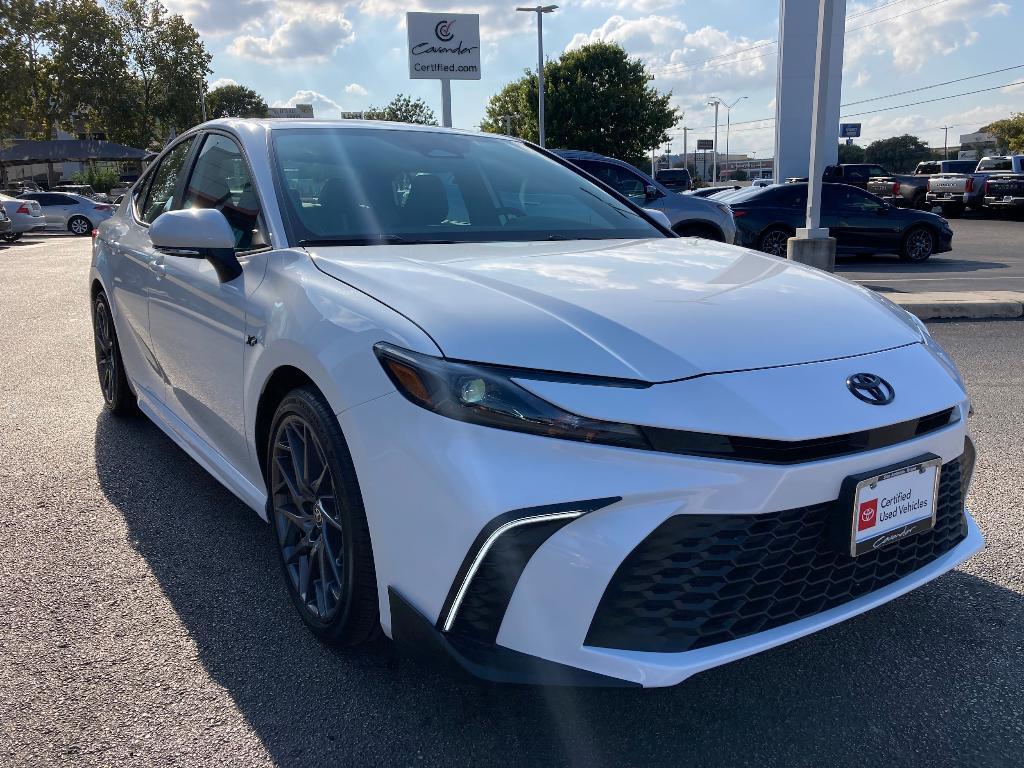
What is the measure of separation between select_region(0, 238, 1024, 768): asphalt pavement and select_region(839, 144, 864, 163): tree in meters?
106

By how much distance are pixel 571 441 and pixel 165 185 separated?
3.16 metres

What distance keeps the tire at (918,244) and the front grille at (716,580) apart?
14.2m

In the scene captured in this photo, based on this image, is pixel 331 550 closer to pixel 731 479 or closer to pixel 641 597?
pixel 641 597

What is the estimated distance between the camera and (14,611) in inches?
112

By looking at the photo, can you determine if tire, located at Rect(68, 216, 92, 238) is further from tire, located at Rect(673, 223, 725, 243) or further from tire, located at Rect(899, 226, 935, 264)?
tire, located at Rect(899, 226, 935, 264)

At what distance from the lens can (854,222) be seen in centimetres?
1455

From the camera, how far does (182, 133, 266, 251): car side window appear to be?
304cm

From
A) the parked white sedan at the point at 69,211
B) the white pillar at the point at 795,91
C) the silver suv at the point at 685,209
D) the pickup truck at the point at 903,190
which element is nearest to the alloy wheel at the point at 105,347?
the silver suv at the point at 685,209

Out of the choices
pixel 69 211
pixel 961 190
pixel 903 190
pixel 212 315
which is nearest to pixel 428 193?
pixel 212 315

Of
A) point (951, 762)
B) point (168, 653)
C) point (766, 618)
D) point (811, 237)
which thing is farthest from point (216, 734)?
point (811, 237)

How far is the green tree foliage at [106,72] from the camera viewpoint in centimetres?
5741

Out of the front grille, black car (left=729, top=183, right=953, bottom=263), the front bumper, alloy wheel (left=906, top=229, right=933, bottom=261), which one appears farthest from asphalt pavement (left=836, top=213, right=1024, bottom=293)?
the front bumper

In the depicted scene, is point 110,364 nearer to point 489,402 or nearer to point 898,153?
point 489,402

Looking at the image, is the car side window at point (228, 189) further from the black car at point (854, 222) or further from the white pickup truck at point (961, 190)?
the white pickup truck at point (961, 190)
